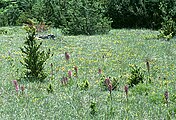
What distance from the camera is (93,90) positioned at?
804cm

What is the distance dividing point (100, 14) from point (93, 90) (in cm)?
1514

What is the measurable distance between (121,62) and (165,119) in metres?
6.04

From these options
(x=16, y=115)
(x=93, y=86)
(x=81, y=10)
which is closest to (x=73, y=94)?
(x=93, y=86)

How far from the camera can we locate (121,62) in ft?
38.9

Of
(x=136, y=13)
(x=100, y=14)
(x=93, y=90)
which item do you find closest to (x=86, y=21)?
(x=100, y=14)

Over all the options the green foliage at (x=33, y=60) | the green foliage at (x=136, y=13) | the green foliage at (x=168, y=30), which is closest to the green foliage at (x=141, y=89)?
the green foliage at (x=33, y=60)

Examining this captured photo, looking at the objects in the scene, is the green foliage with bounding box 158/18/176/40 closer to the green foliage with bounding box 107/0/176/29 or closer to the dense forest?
the dense forest

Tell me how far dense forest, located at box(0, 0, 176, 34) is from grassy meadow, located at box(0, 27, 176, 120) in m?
7.53

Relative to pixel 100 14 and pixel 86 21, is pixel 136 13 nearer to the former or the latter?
pixel 100 14

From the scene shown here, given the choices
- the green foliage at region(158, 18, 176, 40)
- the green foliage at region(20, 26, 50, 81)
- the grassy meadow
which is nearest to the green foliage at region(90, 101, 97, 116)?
the grassy meadow

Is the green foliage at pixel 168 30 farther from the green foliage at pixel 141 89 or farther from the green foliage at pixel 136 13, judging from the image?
the green foliage at pixel 141 89

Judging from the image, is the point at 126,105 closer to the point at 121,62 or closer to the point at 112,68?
the point at 112,68

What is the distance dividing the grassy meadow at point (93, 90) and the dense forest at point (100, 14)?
753 cm

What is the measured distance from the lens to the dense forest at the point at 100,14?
72.3 feet
